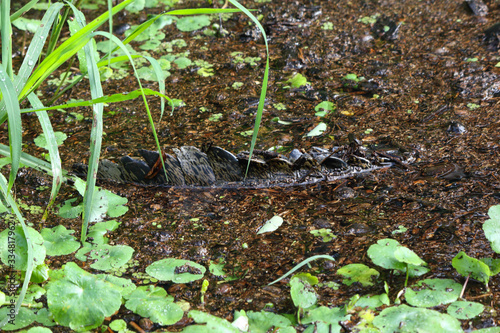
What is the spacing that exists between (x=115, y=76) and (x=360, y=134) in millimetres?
2045

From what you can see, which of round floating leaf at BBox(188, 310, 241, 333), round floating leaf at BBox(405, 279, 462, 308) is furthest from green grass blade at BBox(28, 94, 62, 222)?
round floating leaf at BBox(405, 279, 462, 308)

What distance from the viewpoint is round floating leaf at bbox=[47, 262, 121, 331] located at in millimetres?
1532

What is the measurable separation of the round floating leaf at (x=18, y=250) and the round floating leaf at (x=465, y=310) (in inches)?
61.4

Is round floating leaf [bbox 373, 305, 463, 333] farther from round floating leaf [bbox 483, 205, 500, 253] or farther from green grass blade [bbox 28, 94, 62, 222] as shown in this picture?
green grass blade [bbox 28, 94, 62, 222]

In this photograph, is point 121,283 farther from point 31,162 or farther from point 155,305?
point 31,162

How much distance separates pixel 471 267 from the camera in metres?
1.70

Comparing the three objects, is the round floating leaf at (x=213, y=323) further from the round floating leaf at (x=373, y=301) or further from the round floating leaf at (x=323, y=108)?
the round floating leaf at (x=323, y=108)

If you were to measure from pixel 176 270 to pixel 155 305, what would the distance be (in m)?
0.19

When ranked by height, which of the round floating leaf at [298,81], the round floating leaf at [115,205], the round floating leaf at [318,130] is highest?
the round floating leaf at [298,81]

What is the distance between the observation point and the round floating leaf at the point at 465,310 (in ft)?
5.14

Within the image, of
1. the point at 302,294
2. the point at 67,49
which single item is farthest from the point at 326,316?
the point at 67,49

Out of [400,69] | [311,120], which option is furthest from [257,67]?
[400,69]

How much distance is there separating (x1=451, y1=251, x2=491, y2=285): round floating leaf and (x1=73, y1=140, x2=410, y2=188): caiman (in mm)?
881

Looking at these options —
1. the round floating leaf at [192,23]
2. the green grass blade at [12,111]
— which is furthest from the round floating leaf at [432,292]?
the round floating leaf at [192,23]
